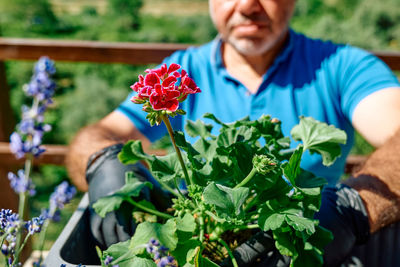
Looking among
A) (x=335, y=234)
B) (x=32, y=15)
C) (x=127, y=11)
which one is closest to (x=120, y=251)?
(x=335, y=234)

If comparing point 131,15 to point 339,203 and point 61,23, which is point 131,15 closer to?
point 61,23

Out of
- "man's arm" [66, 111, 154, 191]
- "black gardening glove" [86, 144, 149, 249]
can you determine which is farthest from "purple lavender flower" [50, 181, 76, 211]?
"man's arm" [66, 111, 154, 191]

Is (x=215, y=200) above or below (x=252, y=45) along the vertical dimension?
below

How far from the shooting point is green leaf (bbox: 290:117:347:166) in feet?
1.97

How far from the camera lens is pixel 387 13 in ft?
69.5

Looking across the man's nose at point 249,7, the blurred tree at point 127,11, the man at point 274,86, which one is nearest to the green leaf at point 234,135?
the man at point 274,86

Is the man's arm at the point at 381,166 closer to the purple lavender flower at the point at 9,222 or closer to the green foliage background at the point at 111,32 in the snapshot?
the purple lavender flower at the point at 9,222

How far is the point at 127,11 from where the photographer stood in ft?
87.7

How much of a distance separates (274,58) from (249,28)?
23cm

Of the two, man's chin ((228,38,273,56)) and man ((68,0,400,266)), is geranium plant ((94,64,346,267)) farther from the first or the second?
man's chin ((228,38,273,56))

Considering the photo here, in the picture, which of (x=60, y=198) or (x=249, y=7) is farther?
(x=249, y=7)

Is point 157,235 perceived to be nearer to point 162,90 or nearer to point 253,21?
point 162,90

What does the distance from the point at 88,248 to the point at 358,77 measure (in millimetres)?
904

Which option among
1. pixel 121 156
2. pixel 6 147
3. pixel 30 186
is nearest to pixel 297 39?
pixel 121 156
